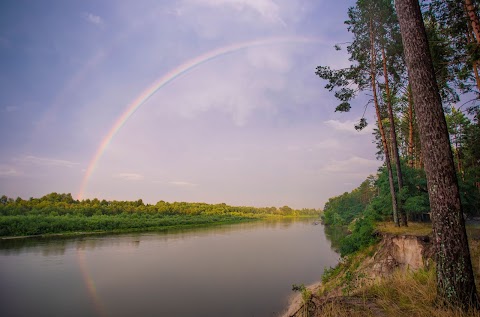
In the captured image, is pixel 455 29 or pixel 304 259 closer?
pixel 455 29

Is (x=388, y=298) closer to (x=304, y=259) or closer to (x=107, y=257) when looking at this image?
(x=304, y=259)

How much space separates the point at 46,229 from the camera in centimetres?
5862

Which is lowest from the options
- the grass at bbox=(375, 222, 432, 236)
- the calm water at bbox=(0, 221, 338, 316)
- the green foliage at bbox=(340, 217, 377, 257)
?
the calm water at bbox=(0, 221, 338, 316)

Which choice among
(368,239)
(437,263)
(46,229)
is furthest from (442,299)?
(46,229)

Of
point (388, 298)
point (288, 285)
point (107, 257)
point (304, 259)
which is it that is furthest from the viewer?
point (107, 257)

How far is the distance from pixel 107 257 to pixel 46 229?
35580mm

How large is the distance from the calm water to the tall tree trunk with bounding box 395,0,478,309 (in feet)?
46.4

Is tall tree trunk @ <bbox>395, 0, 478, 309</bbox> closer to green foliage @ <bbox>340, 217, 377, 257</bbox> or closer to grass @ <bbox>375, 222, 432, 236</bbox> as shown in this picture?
grass @ <bbox>375, 222, 432, 236</bbox>

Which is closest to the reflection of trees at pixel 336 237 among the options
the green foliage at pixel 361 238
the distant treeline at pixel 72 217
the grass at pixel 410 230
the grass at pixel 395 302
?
the green foliage at pixel 361 238

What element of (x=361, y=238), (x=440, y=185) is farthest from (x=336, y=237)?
(x=440, y=185)

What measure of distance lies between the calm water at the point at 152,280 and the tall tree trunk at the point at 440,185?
1413cm

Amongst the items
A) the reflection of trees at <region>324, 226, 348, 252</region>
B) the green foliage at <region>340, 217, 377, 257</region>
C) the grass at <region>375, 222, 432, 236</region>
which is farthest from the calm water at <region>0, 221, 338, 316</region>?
the grass at <region>375, 222, 432, 236</region>

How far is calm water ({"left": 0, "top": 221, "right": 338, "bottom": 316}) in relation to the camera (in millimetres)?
17719

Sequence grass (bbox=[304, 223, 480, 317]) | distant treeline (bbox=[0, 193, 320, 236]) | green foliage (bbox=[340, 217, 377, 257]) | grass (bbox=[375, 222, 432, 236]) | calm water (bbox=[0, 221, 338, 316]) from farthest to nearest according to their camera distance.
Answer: distant treeline (bbox=[0, 193, 320, 236]) < calm water (bbox=[0, 221, 338, 316]) < green foliage (bbox=[340, 217, 377, 257]) < grass (bbox=[375, 222, 432, 236]) < grass (bbox=[304, 223, 480, 317])
